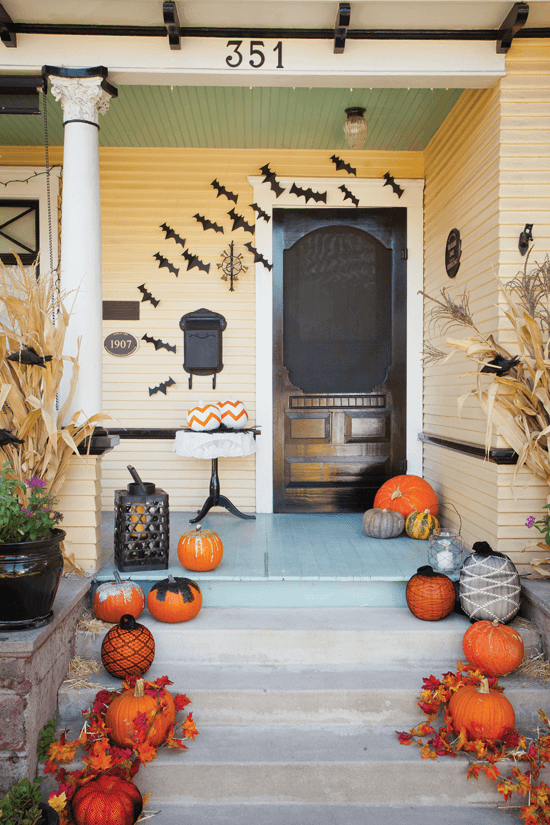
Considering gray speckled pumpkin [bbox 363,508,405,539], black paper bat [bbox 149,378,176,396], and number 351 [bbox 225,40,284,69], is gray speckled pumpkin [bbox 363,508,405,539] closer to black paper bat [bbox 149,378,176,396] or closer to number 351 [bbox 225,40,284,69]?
black paper bat [bbox 149,378,176,396]

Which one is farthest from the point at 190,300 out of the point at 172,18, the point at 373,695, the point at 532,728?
the point at 532,728

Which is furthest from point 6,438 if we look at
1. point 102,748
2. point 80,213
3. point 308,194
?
point 308,194

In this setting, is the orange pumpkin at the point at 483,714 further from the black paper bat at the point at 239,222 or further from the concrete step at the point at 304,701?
the black paper bat at the point at 239,222

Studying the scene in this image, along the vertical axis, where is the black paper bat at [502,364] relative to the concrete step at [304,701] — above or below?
above

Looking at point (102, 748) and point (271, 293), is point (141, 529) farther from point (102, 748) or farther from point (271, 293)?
point (271, 293)

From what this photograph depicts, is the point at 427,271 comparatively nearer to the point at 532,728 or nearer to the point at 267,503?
the point at 267,503

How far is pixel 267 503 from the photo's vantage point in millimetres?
4676

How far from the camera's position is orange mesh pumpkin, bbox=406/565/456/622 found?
2.76 m

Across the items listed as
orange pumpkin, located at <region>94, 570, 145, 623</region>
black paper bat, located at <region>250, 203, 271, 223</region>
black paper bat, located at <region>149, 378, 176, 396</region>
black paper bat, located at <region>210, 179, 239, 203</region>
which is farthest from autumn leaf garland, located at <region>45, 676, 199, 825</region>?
black paper bat, located at <region>210, 179, 239, 203</region>

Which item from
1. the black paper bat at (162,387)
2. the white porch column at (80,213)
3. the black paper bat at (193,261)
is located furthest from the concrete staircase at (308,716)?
the black paper bat at (193,261)

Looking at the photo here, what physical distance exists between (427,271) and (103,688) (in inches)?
144

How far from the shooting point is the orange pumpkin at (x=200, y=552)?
10.0 ft

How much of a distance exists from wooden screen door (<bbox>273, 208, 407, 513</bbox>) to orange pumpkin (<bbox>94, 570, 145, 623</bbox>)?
2.00 metres

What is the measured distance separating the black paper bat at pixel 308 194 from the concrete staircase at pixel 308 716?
3.15 m
